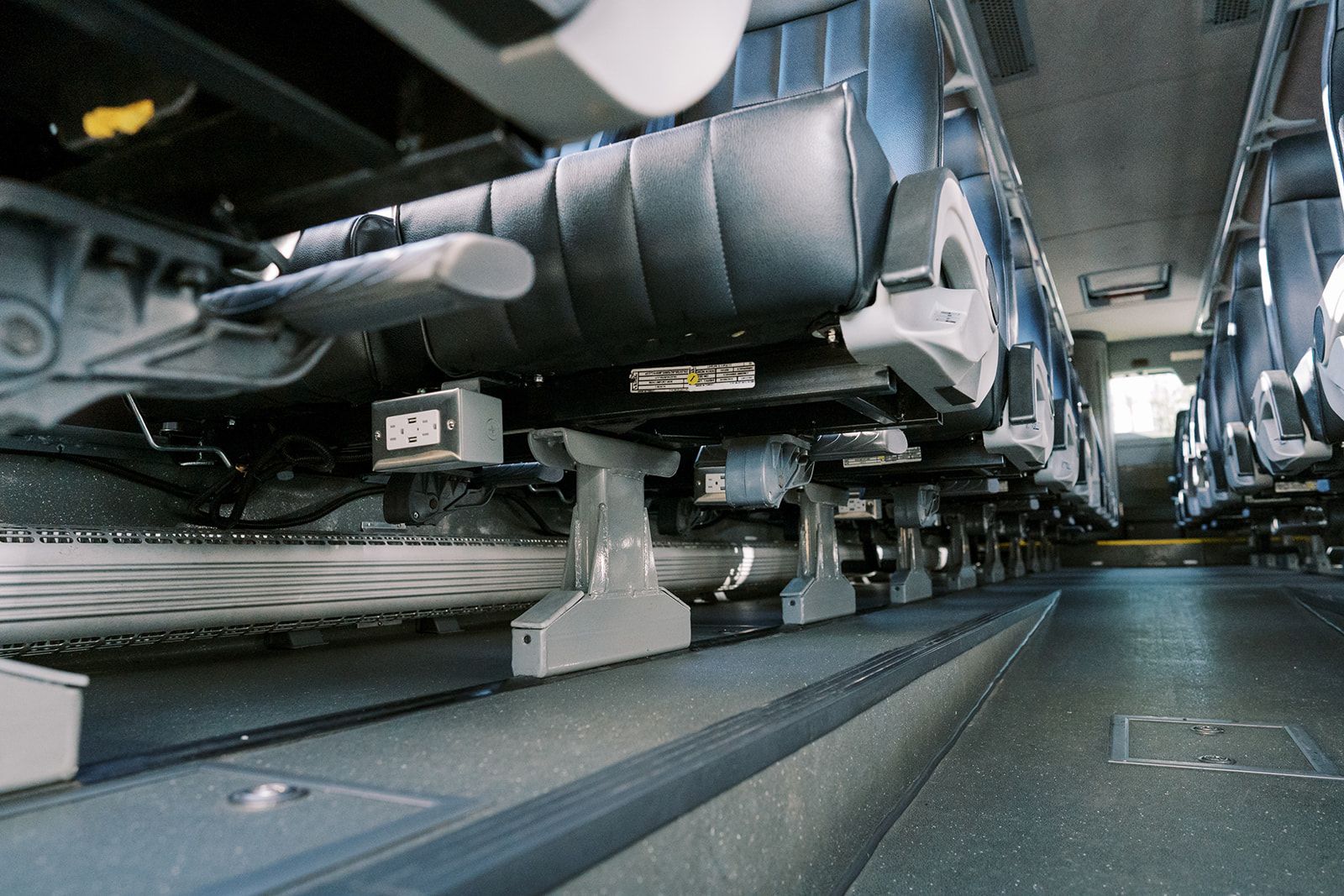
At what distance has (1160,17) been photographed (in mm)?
5086

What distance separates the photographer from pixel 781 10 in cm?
223

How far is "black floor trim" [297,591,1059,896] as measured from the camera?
0.56 meters

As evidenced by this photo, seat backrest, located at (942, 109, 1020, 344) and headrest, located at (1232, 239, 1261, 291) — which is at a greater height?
headrest, located at (1232, 239, 1261, 291)

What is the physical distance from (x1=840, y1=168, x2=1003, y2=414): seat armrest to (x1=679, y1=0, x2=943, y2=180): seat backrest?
438 millimetres

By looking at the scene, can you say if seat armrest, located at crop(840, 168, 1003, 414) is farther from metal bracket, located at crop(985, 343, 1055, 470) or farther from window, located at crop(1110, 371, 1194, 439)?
window, located at crop(1110, 371, 1194, 439)

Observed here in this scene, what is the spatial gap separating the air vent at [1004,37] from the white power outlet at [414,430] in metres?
4.66

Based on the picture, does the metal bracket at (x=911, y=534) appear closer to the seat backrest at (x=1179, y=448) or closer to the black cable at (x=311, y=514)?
the black cable at (x=311, y=514)

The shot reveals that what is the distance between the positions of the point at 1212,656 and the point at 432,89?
9.90 feet

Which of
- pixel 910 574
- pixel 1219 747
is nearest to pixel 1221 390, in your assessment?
pixel 910 574

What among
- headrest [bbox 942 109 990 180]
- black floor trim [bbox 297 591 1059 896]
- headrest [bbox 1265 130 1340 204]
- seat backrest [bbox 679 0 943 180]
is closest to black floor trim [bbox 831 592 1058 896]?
black floor trim [bbox 297 591 1059 896]

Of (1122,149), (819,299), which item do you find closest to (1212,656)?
(819,299)

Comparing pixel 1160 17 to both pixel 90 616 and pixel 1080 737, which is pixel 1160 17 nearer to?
pixel 1080 737

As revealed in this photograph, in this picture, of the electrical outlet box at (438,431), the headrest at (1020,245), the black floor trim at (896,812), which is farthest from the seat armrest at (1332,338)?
the headrest at (1020,245)

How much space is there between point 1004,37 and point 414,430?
16.6 feet
